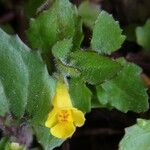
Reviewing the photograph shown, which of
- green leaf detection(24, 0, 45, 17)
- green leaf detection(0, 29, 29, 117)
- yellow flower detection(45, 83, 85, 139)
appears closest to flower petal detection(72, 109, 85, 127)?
yellow flower detection(45, 83, 85, 139)

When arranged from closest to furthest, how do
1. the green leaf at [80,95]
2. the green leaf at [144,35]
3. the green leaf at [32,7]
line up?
the green leaf at [80,95]
the green leaf at [32,7]
the green leaf at [144,35]

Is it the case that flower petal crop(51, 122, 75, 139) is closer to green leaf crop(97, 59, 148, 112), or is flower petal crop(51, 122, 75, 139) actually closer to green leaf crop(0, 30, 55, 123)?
green leaf crop(0, 30, 55, 123)

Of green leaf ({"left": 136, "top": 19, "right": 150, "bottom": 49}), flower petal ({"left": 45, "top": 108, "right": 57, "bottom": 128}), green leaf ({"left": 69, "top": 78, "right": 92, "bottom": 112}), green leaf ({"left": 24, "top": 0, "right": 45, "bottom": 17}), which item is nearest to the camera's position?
flower petal ({"left": 45, "top": 108, "right": 57, "bottom": 128})

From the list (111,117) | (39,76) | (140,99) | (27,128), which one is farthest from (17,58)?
(111,117)

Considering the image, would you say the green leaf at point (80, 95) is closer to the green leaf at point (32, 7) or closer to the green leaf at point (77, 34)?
the green leaf at point (77, 34)

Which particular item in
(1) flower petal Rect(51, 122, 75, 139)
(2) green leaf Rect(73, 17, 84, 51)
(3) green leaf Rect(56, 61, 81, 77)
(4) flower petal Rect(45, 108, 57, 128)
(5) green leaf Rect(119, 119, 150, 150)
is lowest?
(5) green leaf Rect(119, 119, 150, 150)

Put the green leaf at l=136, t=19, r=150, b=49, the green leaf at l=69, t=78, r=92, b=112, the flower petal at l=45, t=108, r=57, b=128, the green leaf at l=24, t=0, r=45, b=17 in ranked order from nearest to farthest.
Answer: the flower petal at l=45, t=108, r=57, b=128
the green leaf at l=69, t=78, r=92, b=112
the green leaf at l=24, t=0, r=45, b=17
the green leaf at l=136, t=19, r=150, b=49

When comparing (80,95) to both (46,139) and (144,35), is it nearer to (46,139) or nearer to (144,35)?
(46,139)

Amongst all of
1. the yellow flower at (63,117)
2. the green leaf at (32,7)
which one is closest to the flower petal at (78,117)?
the yellow flower at (63,117)
